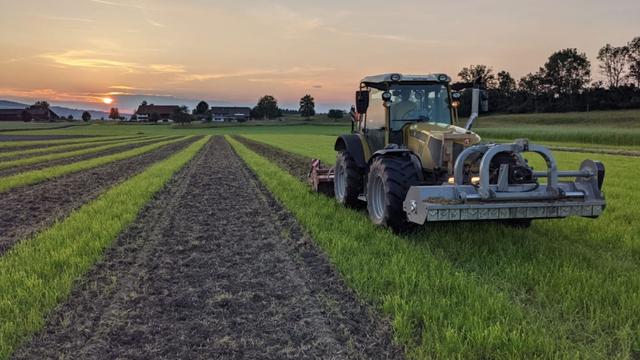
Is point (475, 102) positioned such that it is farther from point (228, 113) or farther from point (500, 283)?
point (228, 113)

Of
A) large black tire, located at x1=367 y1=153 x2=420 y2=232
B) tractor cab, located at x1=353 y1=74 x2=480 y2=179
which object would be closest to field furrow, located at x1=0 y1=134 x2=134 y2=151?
tractor cab, located at x1=353 y1=74 x2=480 y2=179

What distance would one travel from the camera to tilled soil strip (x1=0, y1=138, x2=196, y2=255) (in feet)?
26.6

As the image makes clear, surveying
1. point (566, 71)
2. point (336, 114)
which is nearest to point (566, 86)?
point (566, 71)

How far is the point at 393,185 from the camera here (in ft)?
22.0

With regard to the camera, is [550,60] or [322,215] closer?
[322,215]

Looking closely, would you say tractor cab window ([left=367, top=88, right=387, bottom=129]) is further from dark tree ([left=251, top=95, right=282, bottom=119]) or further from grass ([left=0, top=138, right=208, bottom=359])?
dark tree ([left=251, top=95, right=282, bottom=119])

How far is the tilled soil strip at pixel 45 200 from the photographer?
811 cm

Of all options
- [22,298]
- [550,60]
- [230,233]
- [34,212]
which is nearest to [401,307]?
[22,298]

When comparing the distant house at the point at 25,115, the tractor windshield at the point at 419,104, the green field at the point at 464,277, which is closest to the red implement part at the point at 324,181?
the green field at the point at 464,277

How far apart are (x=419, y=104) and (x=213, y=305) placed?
Answer: 5.15 metres

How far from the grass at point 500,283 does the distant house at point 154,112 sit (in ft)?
527

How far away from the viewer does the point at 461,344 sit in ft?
11.5

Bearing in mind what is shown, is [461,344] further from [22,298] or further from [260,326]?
[22,298]

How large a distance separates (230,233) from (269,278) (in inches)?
96.3
